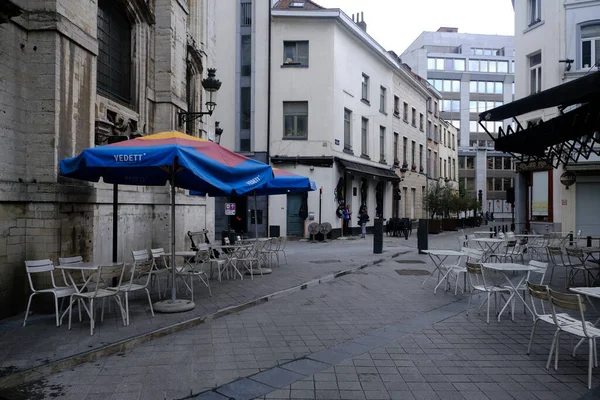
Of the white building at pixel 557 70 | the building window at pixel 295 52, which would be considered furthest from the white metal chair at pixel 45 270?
the white building at pixel 557 70

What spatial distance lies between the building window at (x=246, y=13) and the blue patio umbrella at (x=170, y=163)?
58.2 ft

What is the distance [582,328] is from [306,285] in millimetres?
5575

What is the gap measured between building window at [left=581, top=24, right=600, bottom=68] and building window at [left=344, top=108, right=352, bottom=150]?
36.2 ft

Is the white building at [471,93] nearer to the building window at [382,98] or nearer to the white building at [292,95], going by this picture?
the building window at [382,98]

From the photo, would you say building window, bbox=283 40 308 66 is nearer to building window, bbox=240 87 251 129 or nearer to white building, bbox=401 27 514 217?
building window, bbox=240 87 251 129

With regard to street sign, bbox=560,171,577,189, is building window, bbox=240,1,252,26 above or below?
above

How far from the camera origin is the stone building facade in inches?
263

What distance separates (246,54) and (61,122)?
17575 mm

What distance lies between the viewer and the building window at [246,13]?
23.6 metres

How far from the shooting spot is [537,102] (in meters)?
7.85

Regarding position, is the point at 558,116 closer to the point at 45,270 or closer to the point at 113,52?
the point at 113,52

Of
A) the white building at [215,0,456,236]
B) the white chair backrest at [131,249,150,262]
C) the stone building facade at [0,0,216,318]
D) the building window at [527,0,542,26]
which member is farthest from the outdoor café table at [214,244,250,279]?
the building window at [527,0,542,26]

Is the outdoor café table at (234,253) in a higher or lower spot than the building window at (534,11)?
lower

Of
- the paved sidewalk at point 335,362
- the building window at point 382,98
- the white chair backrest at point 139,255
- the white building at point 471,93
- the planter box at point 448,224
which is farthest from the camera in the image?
the white building at point 471,93
